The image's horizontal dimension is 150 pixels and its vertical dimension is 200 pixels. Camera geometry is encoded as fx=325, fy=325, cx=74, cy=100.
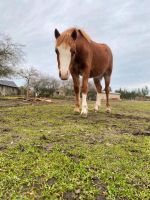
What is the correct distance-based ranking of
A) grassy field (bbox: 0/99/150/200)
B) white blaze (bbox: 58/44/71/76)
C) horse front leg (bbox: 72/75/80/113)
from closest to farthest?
grassy field (bbox: 0/99/150/200) → white blaze (bbox: 58/44/71/76) → horse front leg (bbox: 72/75/80/113)

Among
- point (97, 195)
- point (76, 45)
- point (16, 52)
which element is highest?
point (16, 52)

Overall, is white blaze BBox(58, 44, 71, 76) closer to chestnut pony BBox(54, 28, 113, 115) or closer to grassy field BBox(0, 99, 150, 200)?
chestnut pony BBox(54, 28, 113, 115)

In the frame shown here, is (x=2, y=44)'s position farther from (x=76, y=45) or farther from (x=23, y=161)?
(x=23, y=161)

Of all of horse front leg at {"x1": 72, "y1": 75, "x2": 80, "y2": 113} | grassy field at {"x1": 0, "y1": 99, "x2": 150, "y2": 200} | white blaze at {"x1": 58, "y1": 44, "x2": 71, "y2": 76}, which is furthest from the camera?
horse front leg at {"x1": 72, "y1": 75, "x2": 80, "y2": 113}

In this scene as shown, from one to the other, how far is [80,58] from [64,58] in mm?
1017

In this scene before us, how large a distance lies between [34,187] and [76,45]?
584cm

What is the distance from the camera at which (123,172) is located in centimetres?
405

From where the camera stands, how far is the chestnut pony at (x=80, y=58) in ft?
26.6

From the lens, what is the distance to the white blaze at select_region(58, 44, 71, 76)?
8070 millimetres

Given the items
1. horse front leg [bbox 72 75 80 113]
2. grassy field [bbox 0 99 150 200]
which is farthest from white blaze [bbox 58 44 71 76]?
grassy field [bbox 0 99 150 200]

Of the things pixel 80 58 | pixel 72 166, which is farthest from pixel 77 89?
pixel 72 166

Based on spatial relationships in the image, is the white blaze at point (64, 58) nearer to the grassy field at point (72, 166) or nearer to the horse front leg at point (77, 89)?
the horse front leg at point (77, 89)

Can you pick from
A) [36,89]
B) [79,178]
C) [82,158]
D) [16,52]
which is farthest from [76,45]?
[36,89]

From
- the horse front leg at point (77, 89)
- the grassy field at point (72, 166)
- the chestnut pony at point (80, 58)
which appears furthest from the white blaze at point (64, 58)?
the grassy field at point (72, 166)
